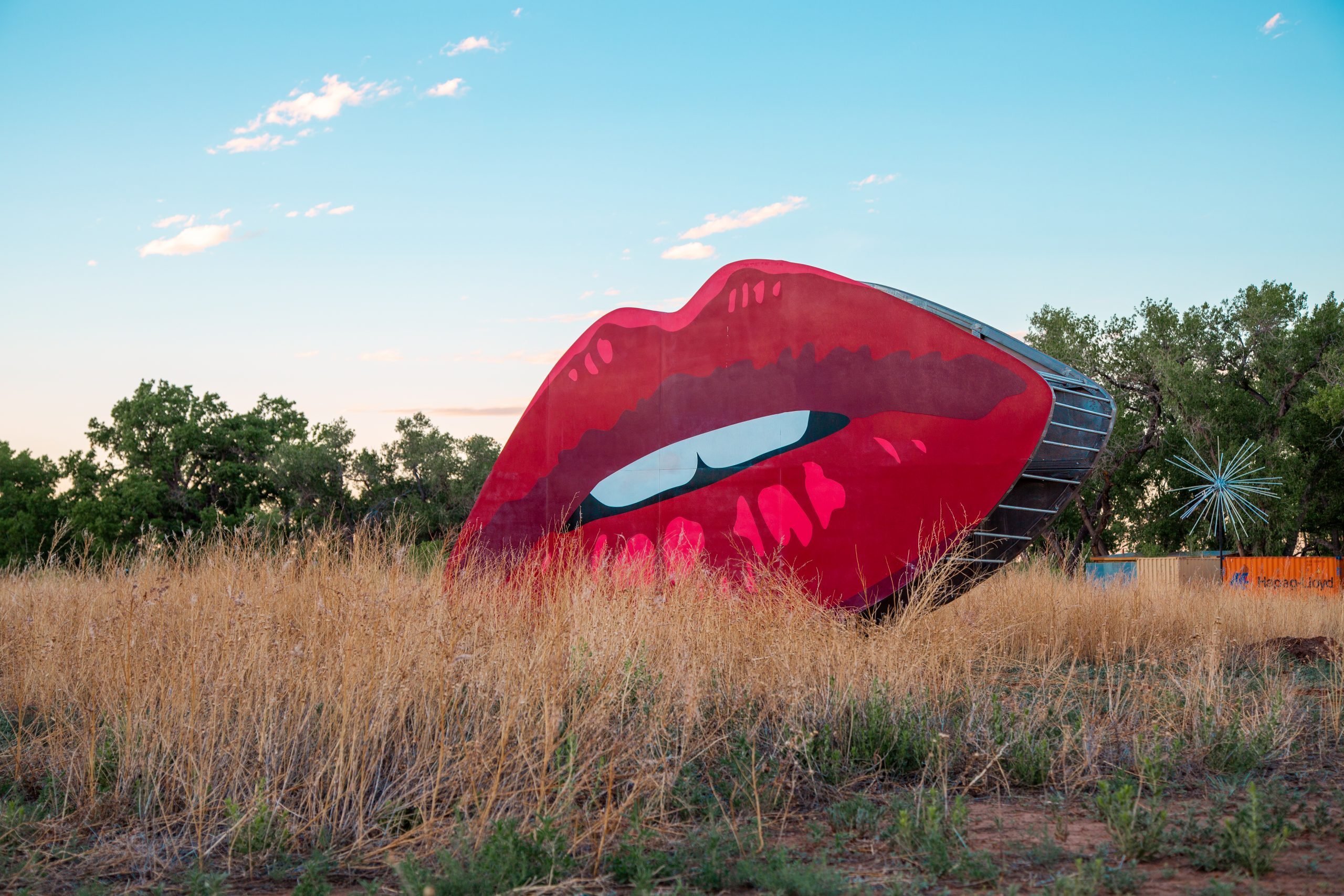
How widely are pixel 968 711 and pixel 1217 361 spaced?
27040 mm

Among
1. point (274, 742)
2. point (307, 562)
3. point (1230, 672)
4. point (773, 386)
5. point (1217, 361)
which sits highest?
point (1217, 361)

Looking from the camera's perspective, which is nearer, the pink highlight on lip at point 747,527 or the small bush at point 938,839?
the small bush at point 938,839

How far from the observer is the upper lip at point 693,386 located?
8008 mm

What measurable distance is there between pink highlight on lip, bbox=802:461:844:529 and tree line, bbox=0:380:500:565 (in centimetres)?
2210

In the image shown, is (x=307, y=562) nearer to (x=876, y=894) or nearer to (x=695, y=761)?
(x=695, y=761)

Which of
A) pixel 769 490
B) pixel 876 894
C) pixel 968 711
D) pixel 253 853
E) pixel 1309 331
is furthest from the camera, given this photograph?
pixel 1309 331

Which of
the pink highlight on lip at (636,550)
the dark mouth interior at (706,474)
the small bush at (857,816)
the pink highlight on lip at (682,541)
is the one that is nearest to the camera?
the small bush at (857,816)

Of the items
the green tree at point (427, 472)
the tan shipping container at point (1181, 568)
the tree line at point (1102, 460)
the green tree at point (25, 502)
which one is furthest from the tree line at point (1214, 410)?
the green tree at point (25, 502)

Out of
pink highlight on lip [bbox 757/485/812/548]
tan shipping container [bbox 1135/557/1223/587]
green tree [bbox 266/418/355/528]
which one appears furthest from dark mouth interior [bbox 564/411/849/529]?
green tree [bbox 266/418/355/528]

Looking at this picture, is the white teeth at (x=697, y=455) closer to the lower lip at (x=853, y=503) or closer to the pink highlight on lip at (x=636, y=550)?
the lower lip at (x=853, y=503)

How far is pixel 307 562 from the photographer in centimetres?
696

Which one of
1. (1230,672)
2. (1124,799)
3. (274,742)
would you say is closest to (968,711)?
(1124,799)

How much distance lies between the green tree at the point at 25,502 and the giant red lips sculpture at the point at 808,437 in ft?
96.3

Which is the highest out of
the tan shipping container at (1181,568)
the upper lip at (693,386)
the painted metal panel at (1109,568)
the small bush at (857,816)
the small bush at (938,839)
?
the upper lip at (693,386)
